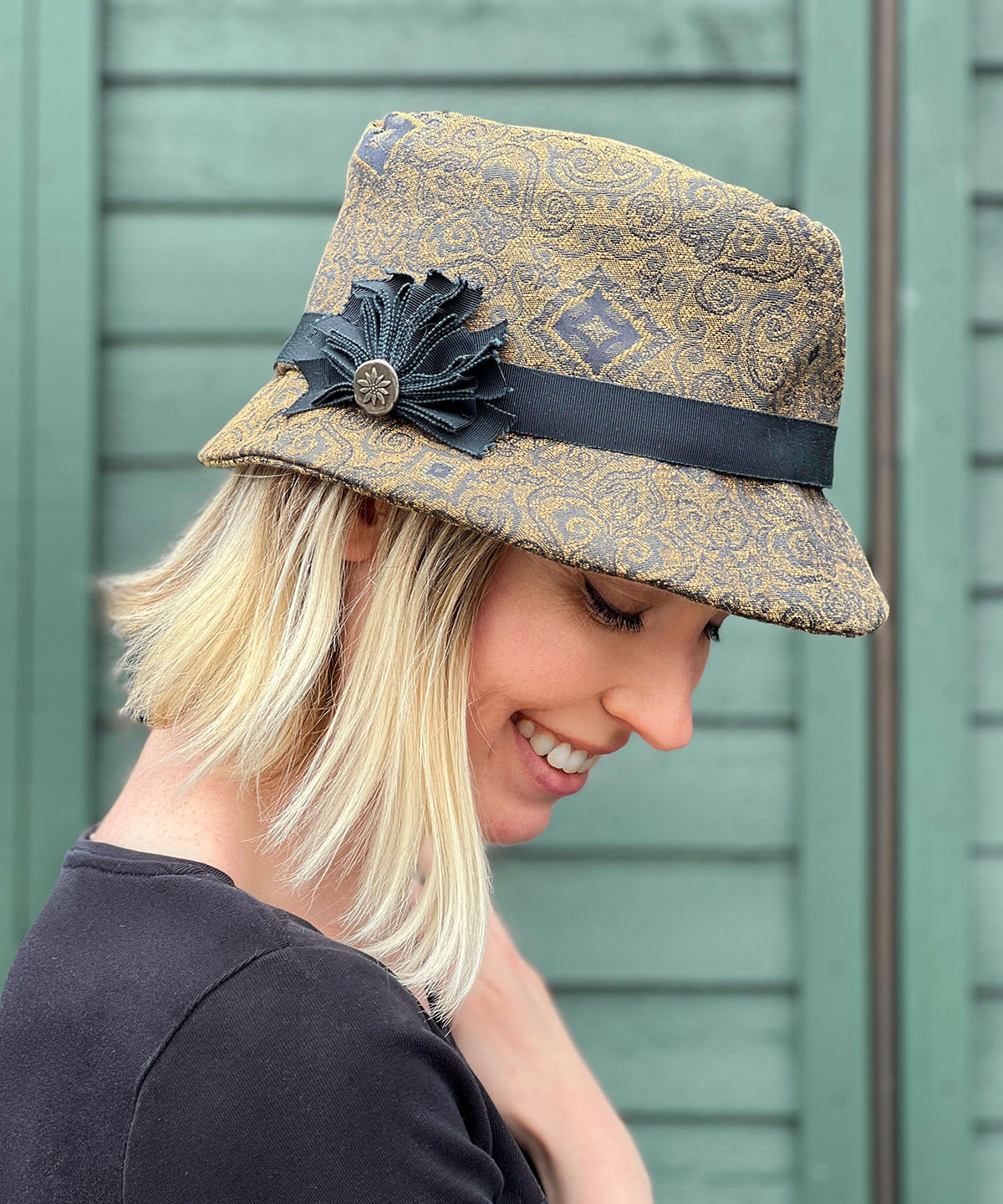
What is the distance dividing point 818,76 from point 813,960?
1386mm

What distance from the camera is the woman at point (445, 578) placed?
79 cm

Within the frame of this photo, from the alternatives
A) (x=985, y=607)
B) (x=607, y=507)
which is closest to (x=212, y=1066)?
(x=607, y=507)

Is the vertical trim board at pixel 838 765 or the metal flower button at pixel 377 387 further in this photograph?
the vertical trim board at pixel 838 765

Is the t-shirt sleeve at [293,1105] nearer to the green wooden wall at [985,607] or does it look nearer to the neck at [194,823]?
the neck at [194,823]

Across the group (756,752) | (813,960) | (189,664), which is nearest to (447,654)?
(189,664)

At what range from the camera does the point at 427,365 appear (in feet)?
2.82

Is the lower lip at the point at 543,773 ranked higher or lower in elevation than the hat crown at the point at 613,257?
lower

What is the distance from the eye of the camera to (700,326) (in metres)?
0.89

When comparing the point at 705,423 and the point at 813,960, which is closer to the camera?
the point at 705,423

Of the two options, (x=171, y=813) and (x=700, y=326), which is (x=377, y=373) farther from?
(x=171, y=813)

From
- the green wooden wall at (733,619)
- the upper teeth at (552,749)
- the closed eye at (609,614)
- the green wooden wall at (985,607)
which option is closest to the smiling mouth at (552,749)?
the upper teeth at (552,749)

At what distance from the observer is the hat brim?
0.81m

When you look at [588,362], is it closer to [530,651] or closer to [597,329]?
[597,329]

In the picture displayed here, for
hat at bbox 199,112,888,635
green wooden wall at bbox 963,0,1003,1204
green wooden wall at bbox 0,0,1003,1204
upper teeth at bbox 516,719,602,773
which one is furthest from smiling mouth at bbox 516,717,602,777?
green wooden wall at bbox 963,0,1003,1204
